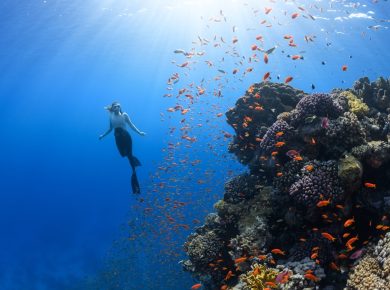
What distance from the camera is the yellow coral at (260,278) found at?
684 cm

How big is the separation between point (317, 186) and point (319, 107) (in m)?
2.33

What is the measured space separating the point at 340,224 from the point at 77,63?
5390cm

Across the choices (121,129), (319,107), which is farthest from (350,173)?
(121,129)

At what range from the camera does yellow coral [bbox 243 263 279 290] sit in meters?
6.84

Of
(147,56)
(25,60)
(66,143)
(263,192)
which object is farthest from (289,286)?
(66,143)

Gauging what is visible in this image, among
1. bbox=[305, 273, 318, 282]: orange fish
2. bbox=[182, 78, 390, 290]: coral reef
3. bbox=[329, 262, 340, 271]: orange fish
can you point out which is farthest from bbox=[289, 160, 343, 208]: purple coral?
bbox=[305, 273, 318, 282]: orange fish

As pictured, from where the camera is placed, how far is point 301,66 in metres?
70.3

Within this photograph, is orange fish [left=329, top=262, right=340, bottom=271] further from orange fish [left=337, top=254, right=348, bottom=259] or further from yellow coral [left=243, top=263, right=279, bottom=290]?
yellow coral [left=243, top=263, right=279, bottom=290]

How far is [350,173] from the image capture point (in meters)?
7.31

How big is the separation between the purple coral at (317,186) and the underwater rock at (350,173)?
0.13m

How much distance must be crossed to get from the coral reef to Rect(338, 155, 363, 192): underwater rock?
0.07 ft

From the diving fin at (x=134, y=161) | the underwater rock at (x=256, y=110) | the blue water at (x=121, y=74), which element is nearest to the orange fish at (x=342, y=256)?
the underwater rock at (x=256, y=110)

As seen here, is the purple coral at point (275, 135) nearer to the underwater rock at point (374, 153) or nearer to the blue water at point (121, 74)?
the underwater rock at point (374, 153)

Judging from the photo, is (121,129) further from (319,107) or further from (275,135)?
(319,107)
